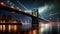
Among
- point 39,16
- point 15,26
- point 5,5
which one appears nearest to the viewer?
point 5,5

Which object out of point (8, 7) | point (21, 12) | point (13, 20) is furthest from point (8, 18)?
point (8, 7)

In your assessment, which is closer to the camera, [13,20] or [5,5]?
[5,5]

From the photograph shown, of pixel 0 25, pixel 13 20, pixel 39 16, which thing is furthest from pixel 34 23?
pixel 0 25

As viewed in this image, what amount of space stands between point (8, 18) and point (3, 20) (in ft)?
1.84

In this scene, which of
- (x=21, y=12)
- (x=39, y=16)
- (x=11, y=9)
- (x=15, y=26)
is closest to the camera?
(x=11, y=9)

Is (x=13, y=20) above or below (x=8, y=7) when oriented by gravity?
below

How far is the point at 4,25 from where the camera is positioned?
51.2 ft

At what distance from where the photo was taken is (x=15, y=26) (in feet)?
51.0

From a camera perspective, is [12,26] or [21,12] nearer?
[21,12]

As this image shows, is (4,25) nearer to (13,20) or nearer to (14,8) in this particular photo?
(13,20)

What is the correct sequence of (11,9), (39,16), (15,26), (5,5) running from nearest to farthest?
(5,5) < (11,9) < (15,26) < (39,16)

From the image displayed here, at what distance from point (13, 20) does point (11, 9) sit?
3.34 m

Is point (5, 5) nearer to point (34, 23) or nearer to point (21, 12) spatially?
point (21, 12)

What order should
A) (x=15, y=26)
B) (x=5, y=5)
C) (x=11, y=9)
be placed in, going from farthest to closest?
(x=15, y=26) < (x=11, y=9) < (x=5, y=5)
